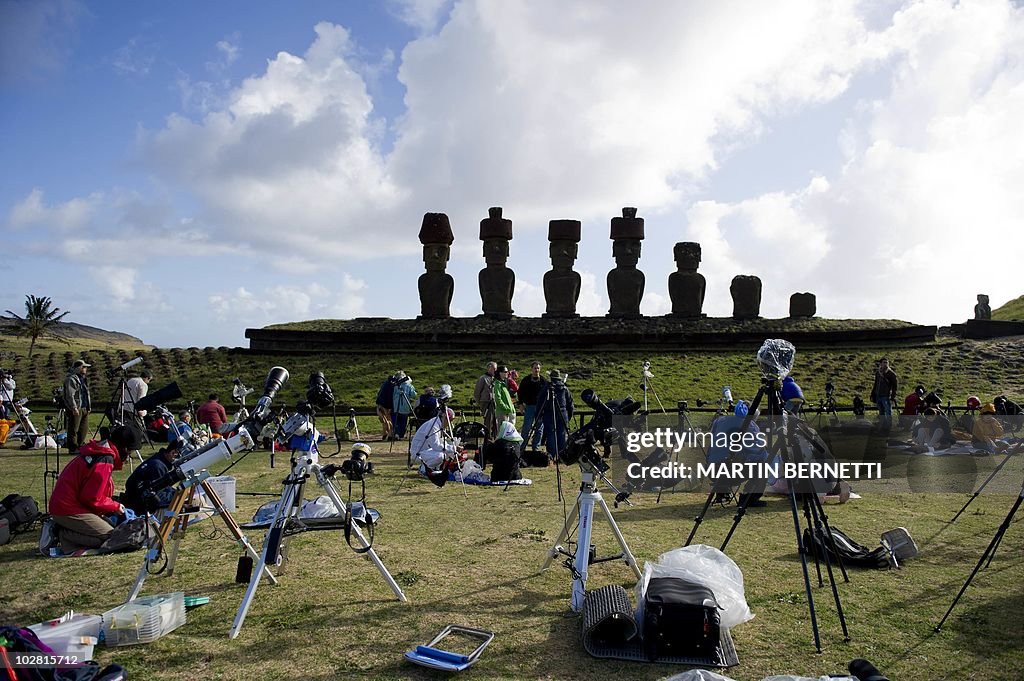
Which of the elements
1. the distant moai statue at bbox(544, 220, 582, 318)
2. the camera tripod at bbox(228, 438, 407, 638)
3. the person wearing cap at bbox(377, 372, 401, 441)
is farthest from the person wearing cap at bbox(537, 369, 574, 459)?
the distant moai statue at bbox(544, 220, 582, 318)

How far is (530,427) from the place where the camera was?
13.6 m

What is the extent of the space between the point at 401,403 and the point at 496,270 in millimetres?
23831

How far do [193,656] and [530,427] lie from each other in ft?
29.3

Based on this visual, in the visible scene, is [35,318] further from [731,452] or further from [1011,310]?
[1011,310]

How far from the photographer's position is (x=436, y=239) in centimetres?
3841

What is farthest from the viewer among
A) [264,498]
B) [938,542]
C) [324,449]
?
[324,449]

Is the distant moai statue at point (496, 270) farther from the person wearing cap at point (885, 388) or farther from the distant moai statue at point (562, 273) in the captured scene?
the person wearing cap at point (885, 388)

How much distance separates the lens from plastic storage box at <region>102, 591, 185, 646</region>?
518 centimetres

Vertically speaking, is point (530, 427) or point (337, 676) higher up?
point (530, 427)

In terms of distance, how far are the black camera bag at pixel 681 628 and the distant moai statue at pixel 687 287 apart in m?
35.6

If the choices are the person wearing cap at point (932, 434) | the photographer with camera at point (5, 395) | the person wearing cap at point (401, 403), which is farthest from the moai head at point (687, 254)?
the photographer with camera at point (5, 395)

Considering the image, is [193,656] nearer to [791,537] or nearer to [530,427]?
[791,537]

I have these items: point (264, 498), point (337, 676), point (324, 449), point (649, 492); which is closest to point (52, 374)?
point (324, 449)

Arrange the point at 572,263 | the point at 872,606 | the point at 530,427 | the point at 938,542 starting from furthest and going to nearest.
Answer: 1. the point at 572,263
2. the point at 530,427
3. the point at 938,542
4. the point at 872,606
